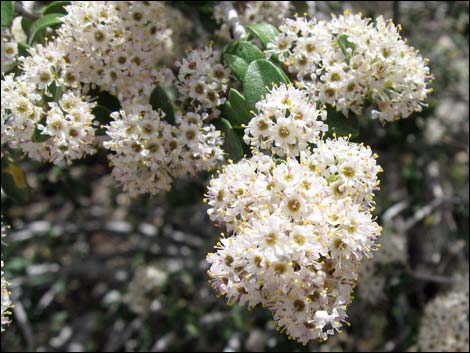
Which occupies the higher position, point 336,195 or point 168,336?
point 336,195

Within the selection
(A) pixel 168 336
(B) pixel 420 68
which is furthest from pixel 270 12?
(A) pixel 168 336

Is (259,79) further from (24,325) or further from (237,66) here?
(24,325)

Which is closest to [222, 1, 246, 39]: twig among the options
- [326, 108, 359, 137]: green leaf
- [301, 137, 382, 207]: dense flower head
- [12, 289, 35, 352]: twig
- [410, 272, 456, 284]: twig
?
[326, 108, 359, 137]: green leaf

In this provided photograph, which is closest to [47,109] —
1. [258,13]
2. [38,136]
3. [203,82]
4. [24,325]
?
[38,136]

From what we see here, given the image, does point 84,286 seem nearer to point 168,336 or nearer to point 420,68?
point 168,336

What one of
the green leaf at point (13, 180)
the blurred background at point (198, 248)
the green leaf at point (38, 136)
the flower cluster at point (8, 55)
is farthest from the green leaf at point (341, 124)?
the green leaf at point (13, 180)

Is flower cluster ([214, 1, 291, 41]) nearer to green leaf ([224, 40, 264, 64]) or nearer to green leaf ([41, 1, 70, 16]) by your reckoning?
green leaf ([224, 40, 264, 64])
